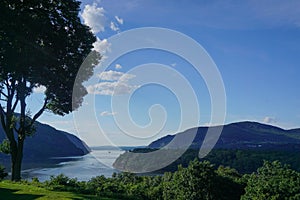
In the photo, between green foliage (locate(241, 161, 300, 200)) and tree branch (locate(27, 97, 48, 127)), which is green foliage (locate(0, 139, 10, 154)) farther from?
green foliage (locate(241, 161, 300, 200))

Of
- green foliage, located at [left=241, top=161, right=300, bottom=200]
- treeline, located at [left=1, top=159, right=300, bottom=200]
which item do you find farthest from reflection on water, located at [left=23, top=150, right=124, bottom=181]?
green foliage, located at [left=241, top=161, right=300, bottom=200]

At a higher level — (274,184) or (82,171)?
(274,184)

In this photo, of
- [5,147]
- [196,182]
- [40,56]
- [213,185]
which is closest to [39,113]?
[5,147]

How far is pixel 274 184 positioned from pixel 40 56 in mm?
10349

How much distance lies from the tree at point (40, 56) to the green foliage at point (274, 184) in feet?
30.7

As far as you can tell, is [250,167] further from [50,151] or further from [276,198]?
[50,151]

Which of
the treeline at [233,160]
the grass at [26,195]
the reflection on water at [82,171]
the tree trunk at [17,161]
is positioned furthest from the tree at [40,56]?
the treeline at [233,160]

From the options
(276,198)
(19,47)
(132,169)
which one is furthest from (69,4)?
(132,169)

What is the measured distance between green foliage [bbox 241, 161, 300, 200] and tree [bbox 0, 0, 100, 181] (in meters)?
9.35

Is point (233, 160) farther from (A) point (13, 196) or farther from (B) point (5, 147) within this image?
(A) point (13, 196)

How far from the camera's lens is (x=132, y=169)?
71750mm

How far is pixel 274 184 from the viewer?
10688mm

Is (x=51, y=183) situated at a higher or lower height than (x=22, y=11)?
lower

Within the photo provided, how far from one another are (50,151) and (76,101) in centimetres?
17116
